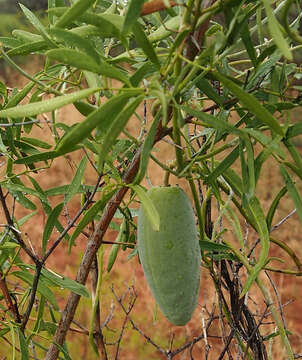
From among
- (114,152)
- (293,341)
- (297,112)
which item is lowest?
(114,152)

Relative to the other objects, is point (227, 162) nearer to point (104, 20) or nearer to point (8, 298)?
point (104, 20)

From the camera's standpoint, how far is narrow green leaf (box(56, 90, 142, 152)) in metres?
0.36

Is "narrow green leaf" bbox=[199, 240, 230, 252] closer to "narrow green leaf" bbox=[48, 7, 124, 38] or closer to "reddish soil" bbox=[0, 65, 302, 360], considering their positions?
"narrow green leaf" bbox=[48, 7, 124, 38]

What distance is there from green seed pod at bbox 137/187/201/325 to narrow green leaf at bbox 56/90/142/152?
108 mm

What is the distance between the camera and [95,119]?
0.36 meters

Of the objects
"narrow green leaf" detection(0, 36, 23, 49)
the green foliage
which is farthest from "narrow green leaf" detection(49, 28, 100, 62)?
"narrow green leaf" detection(0, 36, 23, 49)

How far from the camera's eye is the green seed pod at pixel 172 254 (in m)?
0.46

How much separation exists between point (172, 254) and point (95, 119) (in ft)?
0.46

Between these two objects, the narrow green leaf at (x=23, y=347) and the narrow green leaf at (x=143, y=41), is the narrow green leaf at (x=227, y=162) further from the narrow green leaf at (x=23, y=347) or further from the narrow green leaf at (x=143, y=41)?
the narrow green leaf at (x=23, y=347)

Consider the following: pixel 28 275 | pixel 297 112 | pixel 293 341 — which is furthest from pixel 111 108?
pixel 297 112

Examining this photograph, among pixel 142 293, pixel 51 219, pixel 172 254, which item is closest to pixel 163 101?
pixel 172 254

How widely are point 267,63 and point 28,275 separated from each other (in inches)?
15.8

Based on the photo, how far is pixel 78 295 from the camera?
0.62 m

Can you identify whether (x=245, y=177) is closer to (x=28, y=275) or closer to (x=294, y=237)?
(x=28, y=275)
